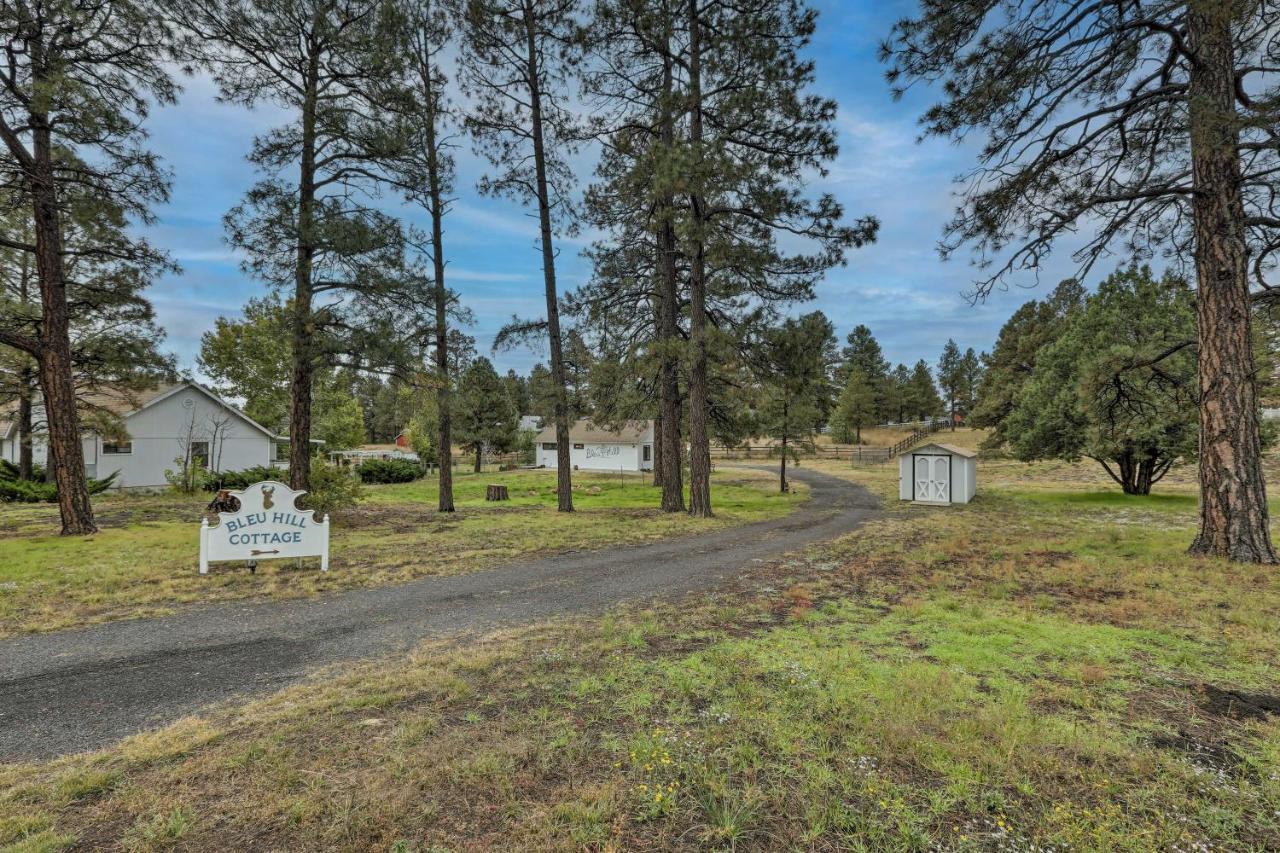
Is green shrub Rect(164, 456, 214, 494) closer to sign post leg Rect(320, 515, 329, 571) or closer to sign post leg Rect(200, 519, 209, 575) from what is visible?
sign post leg Rect(200, 519, 209, 575)

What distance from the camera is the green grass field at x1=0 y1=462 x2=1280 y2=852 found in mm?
2316

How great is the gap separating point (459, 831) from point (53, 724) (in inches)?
121

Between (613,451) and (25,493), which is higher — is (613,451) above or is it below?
→ above

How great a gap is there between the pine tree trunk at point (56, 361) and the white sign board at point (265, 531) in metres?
5.54

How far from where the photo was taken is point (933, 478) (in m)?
20.8

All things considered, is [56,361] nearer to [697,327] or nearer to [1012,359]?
[697,327]

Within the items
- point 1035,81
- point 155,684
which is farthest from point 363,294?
point 1035,81

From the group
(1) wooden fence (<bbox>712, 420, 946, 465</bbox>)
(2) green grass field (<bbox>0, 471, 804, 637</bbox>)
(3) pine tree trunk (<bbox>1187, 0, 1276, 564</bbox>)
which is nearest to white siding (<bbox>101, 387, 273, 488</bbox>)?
(2) green grass field (<bbox>0, 471, 804, 637</bbox>)

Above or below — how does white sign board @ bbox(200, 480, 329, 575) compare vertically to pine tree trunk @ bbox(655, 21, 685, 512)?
below

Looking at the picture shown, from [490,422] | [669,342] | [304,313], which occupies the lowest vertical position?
[490,422]

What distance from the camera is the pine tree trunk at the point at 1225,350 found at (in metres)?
7.64

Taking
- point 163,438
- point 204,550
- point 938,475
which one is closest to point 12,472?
point 163,438

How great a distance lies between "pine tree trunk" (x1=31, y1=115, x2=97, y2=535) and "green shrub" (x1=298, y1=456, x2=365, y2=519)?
394 cm

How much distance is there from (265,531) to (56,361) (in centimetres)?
704
